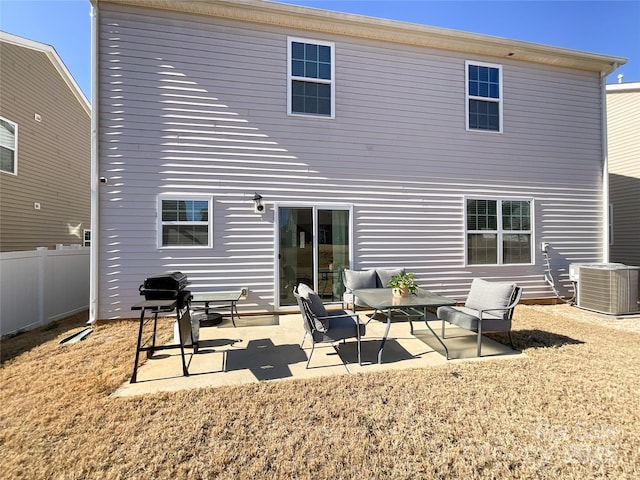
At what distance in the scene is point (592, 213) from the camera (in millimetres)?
7871

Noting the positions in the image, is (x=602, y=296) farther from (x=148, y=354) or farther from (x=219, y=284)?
(x=148, y=354)

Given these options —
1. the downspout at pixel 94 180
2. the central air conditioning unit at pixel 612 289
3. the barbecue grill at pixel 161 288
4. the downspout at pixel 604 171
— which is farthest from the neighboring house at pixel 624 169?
the downspout at pixel 94 180

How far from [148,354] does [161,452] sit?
2180 millimetres

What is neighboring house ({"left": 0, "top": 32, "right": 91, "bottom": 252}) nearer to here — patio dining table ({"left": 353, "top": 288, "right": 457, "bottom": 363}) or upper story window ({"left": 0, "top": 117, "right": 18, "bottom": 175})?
upper story window ({"left": 0, "top": 117, "right": 18, "bottom": 175})

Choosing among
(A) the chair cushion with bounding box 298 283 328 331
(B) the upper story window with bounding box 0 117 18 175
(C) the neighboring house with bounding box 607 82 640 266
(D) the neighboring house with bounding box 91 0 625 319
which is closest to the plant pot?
(A) the chair cushion with bounding box 298 283 328 331

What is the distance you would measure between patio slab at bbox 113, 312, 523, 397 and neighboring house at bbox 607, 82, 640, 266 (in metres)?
10.2

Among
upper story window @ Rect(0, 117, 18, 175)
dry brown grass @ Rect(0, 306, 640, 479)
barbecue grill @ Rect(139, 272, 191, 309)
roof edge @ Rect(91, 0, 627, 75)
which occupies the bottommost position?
dry brown grass @ Rect(0, 306, 640, 479)

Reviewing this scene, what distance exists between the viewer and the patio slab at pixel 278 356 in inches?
134

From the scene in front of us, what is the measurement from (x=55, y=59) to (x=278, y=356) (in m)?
11.2

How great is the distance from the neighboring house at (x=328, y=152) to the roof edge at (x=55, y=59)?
4.24 metres

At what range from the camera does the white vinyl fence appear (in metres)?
5.11

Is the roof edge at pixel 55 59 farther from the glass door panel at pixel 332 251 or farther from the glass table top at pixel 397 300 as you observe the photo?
the glass table top at pixel 397 300

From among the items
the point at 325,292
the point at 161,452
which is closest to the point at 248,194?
the point at 325,292

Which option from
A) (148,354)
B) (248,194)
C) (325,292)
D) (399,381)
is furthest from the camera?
(325,292)
